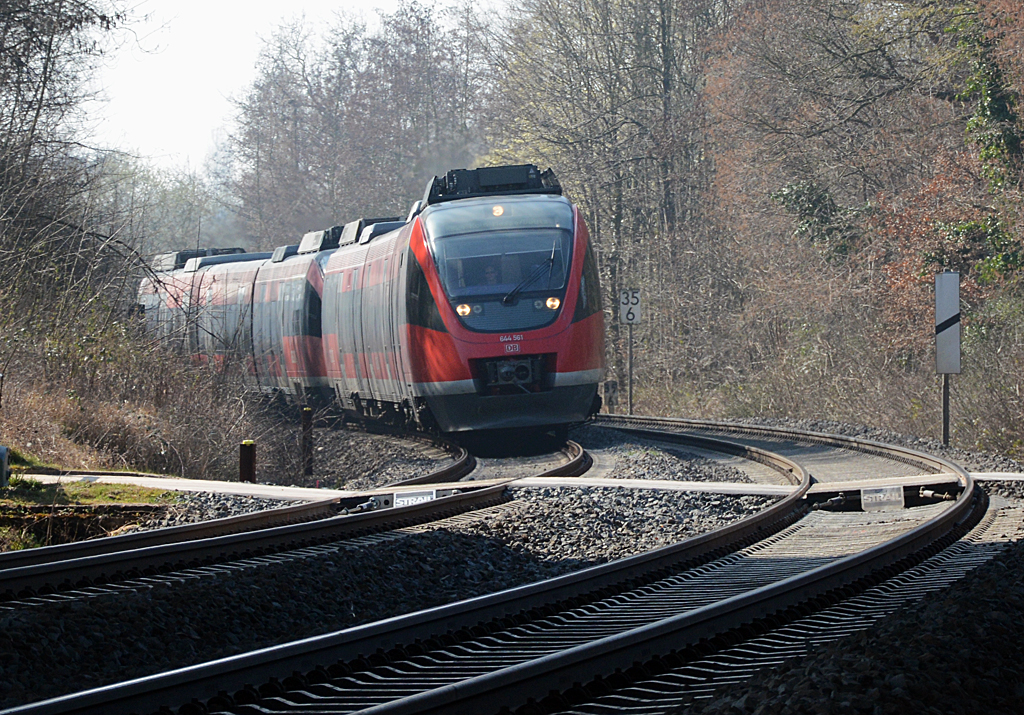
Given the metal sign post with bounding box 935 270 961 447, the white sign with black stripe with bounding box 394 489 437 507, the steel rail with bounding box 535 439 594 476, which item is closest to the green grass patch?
the white sign with black stripe with bounding box 394 489 437 507

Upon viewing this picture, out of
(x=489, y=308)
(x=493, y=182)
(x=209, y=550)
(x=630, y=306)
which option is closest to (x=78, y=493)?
(x=209, y=550)

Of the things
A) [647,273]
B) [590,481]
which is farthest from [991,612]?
[647,273]

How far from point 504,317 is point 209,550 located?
8108 millimetres

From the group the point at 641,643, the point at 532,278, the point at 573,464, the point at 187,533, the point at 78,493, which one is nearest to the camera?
the point at 641,643

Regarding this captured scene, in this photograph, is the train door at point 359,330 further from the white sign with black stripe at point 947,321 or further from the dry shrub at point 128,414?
the white sign with black stripe at point 947,321

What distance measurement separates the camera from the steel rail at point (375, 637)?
4.11 metres

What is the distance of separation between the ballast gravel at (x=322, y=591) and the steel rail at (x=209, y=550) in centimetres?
50

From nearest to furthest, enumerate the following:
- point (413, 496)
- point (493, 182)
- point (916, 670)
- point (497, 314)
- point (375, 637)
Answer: point (916, 670) → point (375, 637) → point (413, 496) → point (497, 314) → point (493, 182)

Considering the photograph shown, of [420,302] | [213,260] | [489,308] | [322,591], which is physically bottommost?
[322,591]

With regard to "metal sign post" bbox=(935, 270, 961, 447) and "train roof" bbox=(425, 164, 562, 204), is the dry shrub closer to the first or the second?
"train roof" bbox=(425, 164, 562, 204)

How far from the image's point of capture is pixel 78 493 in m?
10.8

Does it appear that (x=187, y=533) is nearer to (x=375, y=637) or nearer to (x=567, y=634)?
(x=375, y=637)

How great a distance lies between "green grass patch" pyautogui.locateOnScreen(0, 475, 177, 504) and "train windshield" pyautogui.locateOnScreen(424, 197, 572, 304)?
5.47 metres

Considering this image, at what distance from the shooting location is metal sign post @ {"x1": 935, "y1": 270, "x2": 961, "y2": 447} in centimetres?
1622
